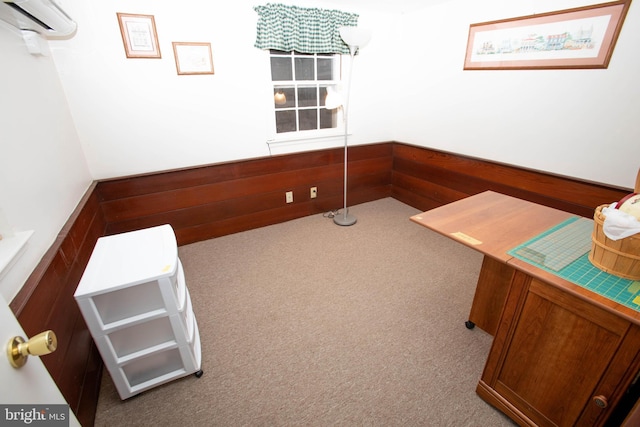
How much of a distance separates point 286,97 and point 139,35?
4.29 ft

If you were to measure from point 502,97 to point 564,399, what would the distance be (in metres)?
2.30

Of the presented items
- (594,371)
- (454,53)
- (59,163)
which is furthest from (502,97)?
(59,163)

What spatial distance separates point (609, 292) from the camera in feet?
3.10

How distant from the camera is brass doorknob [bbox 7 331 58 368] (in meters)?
0.60

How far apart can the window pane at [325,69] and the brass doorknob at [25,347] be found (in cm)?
307

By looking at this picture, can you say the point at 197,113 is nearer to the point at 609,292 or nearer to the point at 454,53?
the point at 454,53

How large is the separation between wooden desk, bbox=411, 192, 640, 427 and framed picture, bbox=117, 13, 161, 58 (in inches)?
93.2

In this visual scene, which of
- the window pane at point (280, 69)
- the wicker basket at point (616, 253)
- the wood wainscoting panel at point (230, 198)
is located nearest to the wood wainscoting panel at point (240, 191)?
the wood wainscoting panel at point (230, 198)

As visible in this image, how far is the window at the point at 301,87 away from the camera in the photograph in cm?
285

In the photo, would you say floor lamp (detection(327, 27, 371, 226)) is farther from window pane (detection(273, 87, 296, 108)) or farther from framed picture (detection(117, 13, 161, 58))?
framed picture (detection(117, 13, 161, 58))

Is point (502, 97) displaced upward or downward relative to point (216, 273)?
upward

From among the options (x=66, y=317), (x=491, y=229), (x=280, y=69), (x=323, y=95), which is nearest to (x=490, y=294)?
(x=491, y=229)

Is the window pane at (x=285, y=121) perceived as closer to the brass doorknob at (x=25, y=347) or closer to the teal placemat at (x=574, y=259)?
the teal placemat at (x=574, y=259)

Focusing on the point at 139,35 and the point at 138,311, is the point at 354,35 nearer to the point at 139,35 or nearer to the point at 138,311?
the point at 139,35
